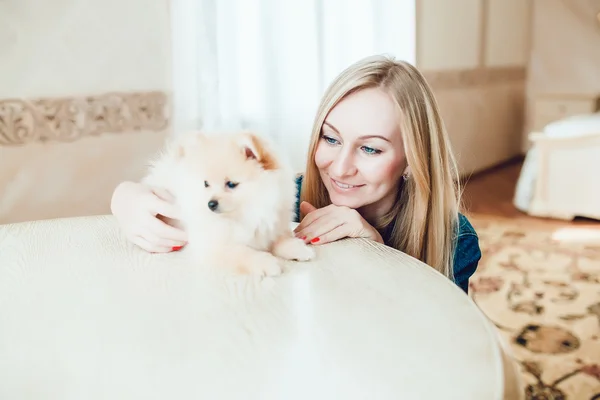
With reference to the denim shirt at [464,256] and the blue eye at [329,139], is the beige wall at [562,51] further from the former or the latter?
the blue eye at [329,139]

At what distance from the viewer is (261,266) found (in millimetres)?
714

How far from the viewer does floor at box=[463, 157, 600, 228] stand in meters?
3.62

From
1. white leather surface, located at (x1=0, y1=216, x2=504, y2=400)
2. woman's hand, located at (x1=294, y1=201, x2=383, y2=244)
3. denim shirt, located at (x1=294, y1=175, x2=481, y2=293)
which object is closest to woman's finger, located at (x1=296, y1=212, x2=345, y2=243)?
woman's hand, located at (x1=294, y1=201, x2=383, y2=244)

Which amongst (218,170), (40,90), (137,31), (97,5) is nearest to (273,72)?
(137,31)

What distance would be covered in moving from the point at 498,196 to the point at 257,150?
3.85 m

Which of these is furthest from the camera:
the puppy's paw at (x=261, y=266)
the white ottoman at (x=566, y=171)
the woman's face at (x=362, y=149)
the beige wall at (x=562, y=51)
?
the beige wall at (x=562, y=51)

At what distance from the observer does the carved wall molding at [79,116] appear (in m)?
1.72

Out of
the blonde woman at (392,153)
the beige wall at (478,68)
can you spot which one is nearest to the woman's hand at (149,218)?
the blonde woman at (392,153)

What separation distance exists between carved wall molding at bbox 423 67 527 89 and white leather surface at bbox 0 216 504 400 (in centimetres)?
356

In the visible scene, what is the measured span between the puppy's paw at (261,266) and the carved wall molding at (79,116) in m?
1.35

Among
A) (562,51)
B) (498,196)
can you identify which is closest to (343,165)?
(498,196)

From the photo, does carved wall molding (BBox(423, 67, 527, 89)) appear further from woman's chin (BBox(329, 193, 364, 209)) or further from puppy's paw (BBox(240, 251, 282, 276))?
puppy's paw (BBox(240, 251, 282, 276))

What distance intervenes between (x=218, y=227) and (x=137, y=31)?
1.46 m

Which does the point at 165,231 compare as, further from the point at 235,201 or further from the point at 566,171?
the point at 566,171
